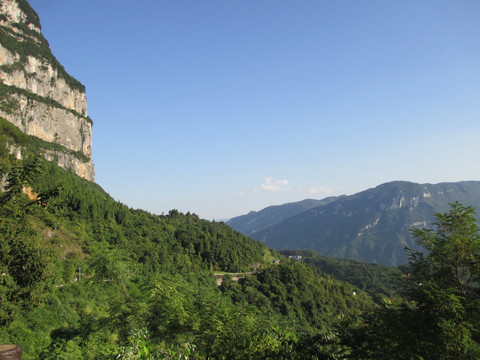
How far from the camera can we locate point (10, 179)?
8156mm

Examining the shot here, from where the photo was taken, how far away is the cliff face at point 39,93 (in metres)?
117

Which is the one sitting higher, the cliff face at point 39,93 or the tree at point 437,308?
the cliff face at point 39,93

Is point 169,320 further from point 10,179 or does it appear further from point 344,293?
point 344,293

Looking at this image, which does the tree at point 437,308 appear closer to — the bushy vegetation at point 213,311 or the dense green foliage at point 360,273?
the bushy vegetation at point 213,311

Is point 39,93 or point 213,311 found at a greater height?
point 39,93

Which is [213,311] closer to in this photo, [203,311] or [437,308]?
[203,311]

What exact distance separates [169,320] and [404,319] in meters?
7.63

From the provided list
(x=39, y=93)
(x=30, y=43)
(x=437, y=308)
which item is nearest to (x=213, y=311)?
(x=437, y=308)

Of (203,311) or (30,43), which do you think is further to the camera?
(30,43)

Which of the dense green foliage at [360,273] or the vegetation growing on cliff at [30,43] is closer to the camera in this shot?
the vegetation growing on cliff at [30,43]

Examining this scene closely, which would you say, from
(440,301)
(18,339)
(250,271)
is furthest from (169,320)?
(250,271)

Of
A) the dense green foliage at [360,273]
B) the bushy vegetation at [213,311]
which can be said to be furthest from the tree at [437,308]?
the dense green foliage at [360,273]

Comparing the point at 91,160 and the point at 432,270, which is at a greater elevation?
the point at 91,160

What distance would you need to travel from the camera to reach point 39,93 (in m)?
135
